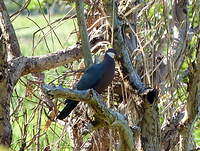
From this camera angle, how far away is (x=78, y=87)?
2.62 meters

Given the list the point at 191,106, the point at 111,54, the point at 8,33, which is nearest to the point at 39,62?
the point at 8,33

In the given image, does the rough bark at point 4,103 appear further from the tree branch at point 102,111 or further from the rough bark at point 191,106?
the rough bark at point 191,106

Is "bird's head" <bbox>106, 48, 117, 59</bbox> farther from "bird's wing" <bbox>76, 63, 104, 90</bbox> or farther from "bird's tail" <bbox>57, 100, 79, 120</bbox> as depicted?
"bird's tail" <bbox>57, 100, 79, 120</bbox>

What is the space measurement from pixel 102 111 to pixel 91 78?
82 centimetres

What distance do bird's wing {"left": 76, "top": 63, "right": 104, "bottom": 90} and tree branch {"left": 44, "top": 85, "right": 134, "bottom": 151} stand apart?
535mm

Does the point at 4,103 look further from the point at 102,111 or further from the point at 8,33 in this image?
the point at 8,33

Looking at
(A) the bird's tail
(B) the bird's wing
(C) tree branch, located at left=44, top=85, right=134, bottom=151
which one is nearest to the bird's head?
(B) the bird's wing

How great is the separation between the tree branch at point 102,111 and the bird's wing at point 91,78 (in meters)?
0.53

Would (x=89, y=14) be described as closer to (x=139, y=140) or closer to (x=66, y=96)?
(x=139, y=140)

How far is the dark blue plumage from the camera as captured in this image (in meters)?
2.46

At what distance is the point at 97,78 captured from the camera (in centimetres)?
271

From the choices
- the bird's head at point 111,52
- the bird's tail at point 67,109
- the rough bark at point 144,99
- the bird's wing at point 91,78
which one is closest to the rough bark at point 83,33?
the rough bark at point 144,99

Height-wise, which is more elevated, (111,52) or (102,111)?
(111,52)

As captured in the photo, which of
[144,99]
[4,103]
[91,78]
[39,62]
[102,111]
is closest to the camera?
[102,111]
